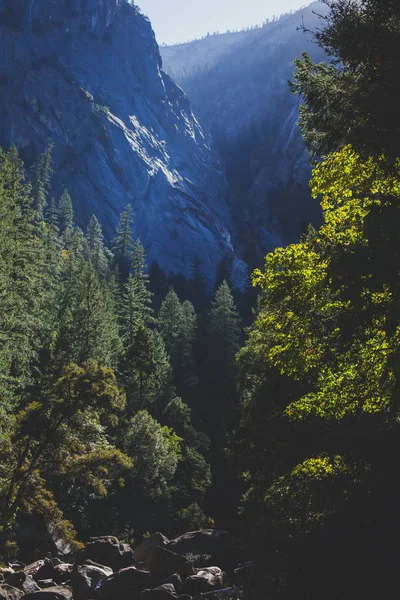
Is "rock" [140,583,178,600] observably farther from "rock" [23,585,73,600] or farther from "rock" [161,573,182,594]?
"rock" [23,585,73,600]

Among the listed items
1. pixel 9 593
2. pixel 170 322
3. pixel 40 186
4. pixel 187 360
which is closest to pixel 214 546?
pixel 9 593

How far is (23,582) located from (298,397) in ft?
39.2

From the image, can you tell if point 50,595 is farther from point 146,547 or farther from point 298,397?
point 298,397

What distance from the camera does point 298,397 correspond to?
18.8 metres

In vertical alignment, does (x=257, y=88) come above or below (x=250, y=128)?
above

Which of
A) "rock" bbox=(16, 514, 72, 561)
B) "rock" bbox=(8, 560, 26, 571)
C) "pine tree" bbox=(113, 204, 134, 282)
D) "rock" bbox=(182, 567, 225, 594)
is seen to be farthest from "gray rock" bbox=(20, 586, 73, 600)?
"pine tree" bbox=(113, 204, 134, 282)

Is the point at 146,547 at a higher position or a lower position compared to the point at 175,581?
higher

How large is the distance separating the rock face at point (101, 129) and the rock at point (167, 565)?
329ft

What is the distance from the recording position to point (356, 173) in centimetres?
873

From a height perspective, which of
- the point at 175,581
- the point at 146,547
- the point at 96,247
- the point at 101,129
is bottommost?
the point at 175,581

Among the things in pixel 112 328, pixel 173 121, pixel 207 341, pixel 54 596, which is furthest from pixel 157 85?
pixel 54 596

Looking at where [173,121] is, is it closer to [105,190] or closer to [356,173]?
[105,190]

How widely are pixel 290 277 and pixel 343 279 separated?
227 cm

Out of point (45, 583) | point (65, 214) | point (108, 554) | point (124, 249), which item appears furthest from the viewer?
point (124, 249)
